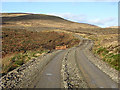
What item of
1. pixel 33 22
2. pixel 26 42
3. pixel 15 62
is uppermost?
pixel 33 22

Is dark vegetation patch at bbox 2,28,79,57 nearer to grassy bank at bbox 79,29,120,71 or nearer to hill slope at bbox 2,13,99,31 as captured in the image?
grassy bank at bbox 79,29,120,71

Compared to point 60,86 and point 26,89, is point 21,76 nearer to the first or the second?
point 26,89

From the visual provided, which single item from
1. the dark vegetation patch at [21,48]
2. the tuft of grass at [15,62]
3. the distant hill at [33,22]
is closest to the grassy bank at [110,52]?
the dark vegetation patch at [21,48]

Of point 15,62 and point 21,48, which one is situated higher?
point 21,48

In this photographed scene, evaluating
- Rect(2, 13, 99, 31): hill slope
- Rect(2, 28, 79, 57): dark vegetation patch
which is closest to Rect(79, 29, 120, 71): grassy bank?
Rect(2, 28, 79, 57): dark vegetation patch

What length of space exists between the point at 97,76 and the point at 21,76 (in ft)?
26.1

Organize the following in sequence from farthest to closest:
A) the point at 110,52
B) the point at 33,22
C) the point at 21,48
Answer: the point at 33,22
the point at 21,48
the point at 110,52

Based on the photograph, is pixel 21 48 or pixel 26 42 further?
pixel 26 42

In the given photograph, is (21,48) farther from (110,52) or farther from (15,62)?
(110,52)

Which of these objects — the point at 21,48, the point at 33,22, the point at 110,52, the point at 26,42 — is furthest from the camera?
Answer: the point at 33,22

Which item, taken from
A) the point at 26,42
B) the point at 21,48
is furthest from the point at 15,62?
the point at 26,42

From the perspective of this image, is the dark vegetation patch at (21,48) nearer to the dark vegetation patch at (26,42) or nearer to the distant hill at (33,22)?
the dark vegetation patch at (26,42)

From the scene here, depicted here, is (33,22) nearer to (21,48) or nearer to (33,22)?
(33,22)

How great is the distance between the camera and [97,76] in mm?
14898
